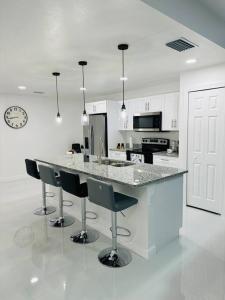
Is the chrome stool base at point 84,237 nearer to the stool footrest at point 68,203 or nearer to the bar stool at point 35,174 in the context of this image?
the stool footrest at point 68,203

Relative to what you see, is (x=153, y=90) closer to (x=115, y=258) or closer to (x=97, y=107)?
(x=97, y=107)

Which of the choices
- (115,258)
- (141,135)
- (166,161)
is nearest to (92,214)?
(115,258)

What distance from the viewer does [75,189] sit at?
278 centimetres

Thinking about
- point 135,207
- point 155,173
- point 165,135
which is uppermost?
point 165,135

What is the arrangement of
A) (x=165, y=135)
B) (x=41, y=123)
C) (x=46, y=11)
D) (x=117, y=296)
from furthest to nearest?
(x=41, y=123), (x=165, y=135), (x=117, y=296), (x=46, y=11)

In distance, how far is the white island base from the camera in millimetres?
2561

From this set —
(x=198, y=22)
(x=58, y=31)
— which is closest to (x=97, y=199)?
(x=58, y=31)

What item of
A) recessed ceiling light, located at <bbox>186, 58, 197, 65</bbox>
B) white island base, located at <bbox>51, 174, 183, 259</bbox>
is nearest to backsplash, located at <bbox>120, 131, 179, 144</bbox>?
recessed ceiling light, located at <bbox>186, 58, 197, 65</bbox>

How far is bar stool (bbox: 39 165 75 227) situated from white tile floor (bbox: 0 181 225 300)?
0.52ft

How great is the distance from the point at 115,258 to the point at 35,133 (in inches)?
203

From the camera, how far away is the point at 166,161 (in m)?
4.50

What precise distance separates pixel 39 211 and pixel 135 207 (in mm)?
2104

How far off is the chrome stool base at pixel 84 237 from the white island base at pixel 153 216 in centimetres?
22

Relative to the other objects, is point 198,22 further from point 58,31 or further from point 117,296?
point 117,296
